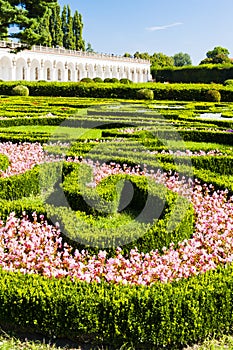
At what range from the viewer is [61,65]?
58.6 meters

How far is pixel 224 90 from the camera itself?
28.5 m

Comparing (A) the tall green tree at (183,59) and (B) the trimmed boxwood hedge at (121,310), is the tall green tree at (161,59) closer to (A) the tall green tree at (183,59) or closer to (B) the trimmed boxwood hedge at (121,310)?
→ (A) the tall green tree at (183,59)

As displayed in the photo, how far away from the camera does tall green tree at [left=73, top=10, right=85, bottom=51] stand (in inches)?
2781

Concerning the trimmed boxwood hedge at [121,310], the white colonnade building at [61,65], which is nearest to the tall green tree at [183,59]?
the white colonnade building at [61,65]

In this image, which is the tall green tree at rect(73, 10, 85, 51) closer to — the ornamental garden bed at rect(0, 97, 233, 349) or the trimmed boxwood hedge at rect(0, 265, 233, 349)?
the ornamental garden bed at rect(0, 97, 233, 349)

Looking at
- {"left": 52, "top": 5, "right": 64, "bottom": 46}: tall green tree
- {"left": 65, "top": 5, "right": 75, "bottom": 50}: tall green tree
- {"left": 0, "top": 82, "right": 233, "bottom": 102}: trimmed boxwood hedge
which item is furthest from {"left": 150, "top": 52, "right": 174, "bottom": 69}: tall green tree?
{"left": 0, "top": 82, "right": 233, "bottom": 102}: trimmed boxwood hedge

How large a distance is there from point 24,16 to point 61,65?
1217 inches

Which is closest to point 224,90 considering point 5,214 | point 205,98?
point 205,98

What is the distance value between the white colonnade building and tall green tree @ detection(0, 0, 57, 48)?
434 inches

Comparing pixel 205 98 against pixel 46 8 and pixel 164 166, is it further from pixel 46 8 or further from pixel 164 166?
pixel 164 166

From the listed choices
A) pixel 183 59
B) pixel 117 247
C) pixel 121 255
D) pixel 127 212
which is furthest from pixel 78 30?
pixel 183 59

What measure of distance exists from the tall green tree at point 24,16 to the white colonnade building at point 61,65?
11.0 metres

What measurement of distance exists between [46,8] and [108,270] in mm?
26607

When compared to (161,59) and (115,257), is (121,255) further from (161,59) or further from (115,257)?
(161,59)
